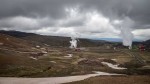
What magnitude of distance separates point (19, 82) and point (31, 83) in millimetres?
3794

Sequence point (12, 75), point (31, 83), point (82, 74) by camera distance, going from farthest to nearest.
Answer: point (82, 74) < point (12, 75) < point (31, 83)

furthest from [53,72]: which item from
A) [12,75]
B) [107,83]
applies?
[107,83]

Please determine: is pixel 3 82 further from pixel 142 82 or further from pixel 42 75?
pixel 142 82

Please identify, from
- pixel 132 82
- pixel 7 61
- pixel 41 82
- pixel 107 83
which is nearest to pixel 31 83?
pixel 41 82

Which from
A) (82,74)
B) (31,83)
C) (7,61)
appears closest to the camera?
(31,83)

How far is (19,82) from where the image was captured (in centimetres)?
6481

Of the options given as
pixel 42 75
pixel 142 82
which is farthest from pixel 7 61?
pixel 142 82

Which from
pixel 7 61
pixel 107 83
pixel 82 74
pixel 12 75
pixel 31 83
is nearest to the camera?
pixel 107 83

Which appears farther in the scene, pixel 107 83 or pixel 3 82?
pixel 3 82

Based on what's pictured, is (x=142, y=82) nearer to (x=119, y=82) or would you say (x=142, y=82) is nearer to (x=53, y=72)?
(x=119, y=82)

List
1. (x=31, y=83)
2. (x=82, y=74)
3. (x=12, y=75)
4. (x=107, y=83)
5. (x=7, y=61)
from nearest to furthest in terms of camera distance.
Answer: (x=107, y=83) → (x=31, y=83) → (x=12, y=75) → (x=82, y=74) → (x=7, y=61)

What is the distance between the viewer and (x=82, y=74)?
82.2 m

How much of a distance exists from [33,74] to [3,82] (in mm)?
16280

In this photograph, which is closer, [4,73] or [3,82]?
[3,82]
